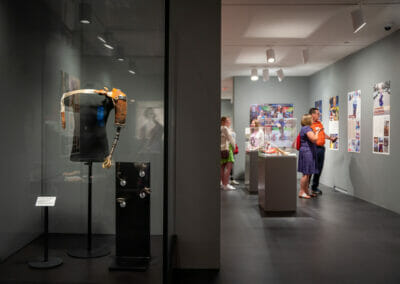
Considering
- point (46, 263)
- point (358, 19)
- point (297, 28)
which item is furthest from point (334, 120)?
point (46, 263)

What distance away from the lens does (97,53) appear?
1.73 metres

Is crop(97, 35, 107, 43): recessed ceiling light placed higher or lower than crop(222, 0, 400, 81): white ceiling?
lower

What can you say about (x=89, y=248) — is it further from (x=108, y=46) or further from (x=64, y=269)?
(x=108, y=46)

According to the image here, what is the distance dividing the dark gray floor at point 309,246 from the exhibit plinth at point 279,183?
24cm

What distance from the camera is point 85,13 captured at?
1.76 meters

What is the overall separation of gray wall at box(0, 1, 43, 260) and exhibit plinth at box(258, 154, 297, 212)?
449 centimetres

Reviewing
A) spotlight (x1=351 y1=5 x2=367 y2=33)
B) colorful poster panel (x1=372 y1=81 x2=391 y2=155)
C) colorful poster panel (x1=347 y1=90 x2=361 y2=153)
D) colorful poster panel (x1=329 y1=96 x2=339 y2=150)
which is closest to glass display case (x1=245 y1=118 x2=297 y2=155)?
colorful poster panel (x1=329 y1=96 x2=339 y2=150)

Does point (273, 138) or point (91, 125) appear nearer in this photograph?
point (91, 125)

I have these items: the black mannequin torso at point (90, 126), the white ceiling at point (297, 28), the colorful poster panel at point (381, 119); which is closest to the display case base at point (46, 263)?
the black mannequin torso at point (90, 126)

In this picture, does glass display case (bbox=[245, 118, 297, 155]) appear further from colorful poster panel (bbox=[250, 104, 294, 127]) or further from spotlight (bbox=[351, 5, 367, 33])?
spotlight (bbox=[351, 5, 367, 33])

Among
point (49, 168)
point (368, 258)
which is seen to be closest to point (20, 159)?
point (49, 168)

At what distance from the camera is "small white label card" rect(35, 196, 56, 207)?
167 cm

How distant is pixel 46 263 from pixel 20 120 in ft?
2.12

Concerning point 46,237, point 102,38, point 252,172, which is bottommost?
point 252,172
